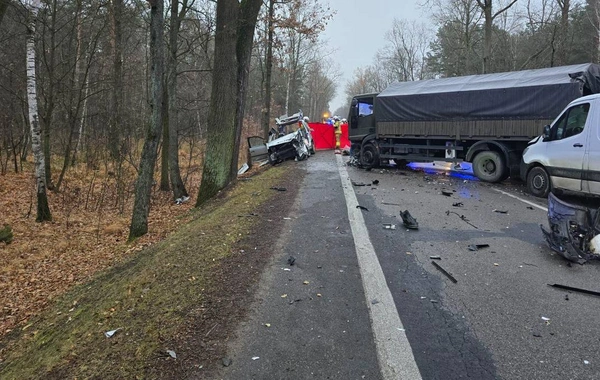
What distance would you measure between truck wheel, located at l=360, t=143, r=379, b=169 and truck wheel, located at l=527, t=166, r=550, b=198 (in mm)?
6162

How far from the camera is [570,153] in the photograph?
8.24 metres

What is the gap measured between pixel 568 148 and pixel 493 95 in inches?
147

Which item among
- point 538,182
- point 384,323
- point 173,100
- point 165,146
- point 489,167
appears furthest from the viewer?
point 165,146

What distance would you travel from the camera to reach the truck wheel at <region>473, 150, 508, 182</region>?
11.5 meters

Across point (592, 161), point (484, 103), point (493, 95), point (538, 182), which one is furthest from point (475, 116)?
point (592, 161)

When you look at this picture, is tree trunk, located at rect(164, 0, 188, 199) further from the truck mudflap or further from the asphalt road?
the truck mudflap

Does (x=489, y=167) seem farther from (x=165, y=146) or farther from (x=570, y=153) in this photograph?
(x=165, y=146)

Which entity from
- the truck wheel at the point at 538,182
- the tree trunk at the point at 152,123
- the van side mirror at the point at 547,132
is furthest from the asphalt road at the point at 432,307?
the tree trunk at the point at 152,123

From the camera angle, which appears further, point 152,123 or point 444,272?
point 152,123

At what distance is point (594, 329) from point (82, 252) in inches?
338

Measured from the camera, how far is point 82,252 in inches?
324

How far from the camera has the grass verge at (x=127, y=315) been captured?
307 cm

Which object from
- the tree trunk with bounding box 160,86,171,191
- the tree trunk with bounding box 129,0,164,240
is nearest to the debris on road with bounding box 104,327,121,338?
the tree trunk with bounding box 129,0,164,240

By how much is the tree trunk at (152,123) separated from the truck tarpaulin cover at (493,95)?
29.3 ft
